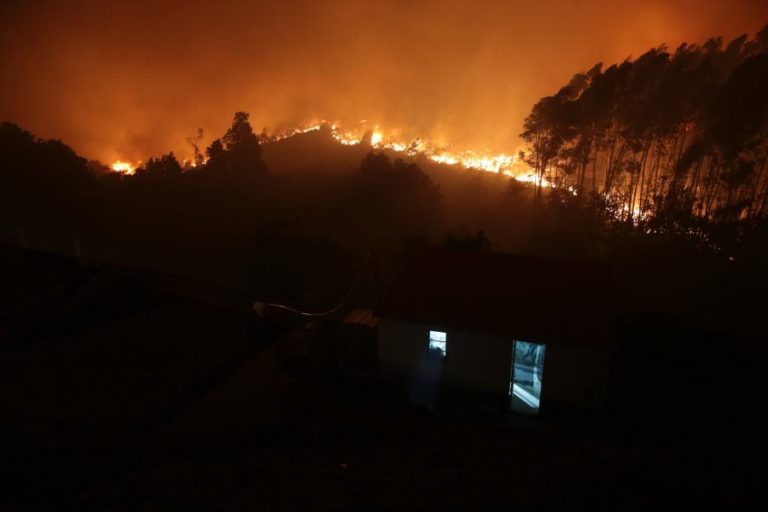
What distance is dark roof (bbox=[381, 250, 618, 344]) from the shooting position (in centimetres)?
1185

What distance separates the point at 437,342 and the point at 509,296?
238 centimetres

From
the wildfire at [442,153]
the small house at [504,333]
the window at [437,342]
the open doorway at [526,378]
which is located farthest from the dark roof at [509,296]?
the wildfire at [442,153]

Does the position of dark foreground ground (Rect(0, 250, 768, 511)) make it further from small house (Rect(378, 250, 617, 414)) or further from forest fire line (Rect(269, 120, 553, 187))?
forest fire line (Rect(269, 120, 553, 187))

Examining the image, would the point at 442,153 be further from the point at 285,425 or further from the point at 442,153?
the point at 285,425

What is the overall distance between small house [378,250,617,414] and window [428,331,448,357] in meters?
0.03

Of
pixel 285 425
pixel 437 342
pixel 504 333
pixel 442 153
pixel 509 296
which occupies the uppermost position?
pixel 442 153

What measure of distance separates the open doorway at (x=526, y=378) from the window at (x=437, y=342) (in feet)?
5.99

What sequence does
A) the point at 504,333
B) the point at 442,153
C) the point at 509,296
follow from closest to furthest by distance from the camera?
the point at 504,333 < the point at 509,296 < the point at 442,153

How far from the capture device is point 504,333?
11789mm

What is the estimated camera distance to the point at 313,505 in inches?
289

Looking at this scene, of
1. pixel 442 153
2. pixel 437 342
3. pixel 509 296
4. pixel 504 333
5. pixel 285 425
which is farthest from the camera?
pixel 442 153

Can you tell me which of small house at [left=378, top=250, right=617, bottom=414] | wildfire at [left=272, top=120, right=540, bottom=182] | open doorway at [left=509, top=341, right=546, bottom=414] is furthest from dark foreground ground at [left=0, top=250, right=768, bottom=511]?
wildfire at [left=272, top=120, right=540, bottom=182]

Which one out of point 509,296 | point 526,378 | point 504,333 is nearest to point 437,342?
point 504,333

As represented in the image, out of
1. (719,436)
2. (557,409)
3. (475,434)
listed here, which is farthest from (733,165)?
(475,434)
